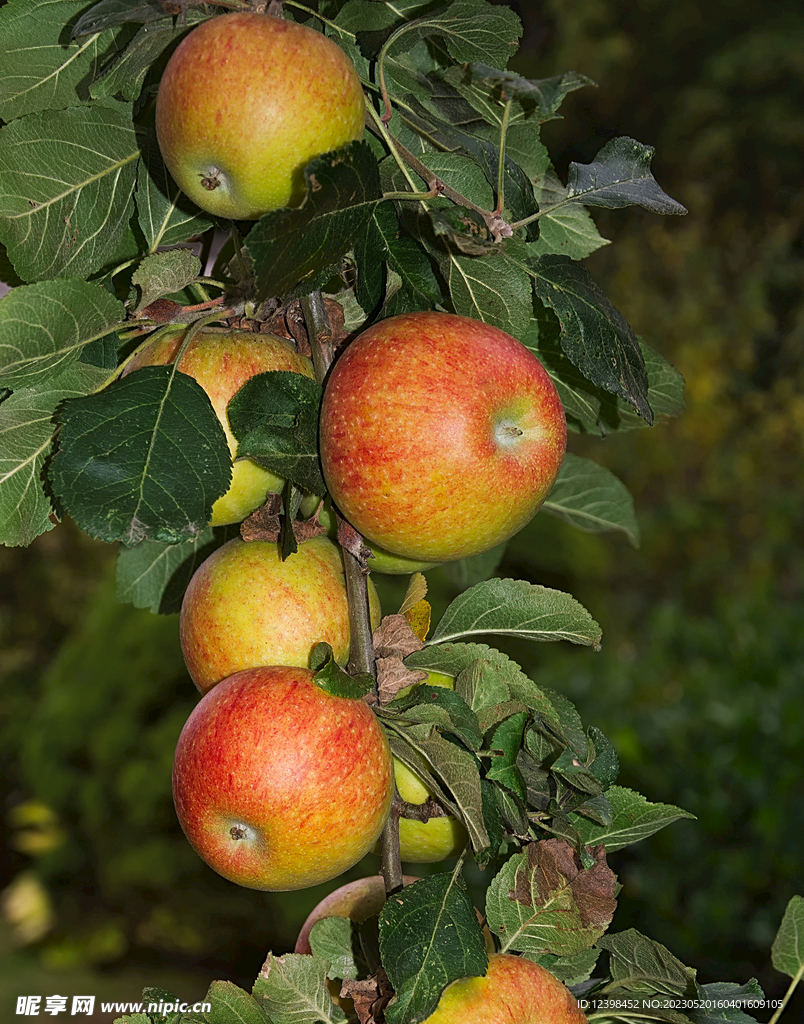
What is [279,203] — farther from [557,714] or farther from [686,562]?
[686,562]

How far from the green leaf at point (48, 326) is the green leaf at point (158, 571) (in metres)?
0.22

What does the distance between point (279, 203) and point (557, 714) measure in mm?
367

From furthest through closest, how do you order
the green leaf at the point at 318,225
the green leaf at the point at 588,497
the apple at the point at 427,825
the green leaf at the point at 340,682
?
1. the green leaf at the point at 588,497
2. the apple at the point at 427,825
3. the green leaf at the point at 340,682
4. the green leaf at the point at 318,225

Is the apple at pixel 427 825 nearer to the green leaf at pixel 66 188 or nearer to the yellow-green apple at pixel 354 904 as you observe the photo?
the yellow-green apple at pixel 354 904

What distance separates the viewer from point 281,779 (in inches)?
22.6

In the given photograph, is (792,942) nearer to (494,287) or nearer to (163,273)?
(494,287)

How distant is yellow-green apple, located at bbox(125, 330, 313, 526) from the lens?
622 mm

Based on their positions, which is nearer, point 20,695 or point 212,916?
point 212,916

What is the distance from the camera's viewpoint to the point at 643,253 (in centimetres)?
496

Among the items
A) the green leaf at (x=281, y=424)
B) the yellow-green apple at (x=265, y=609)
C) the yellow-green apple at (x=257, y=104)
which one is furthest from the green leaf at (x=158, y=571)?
the yellow-green apple at (x=257, y=104)

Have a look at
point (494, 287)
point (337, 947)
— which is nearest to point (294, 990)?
point (337, 947)

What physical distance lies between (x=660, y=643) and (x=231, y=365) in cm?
211

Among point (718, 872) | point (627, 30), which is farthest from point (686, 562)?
point (627, 30)

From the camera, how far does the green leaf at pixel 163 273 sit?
0.64 meters
